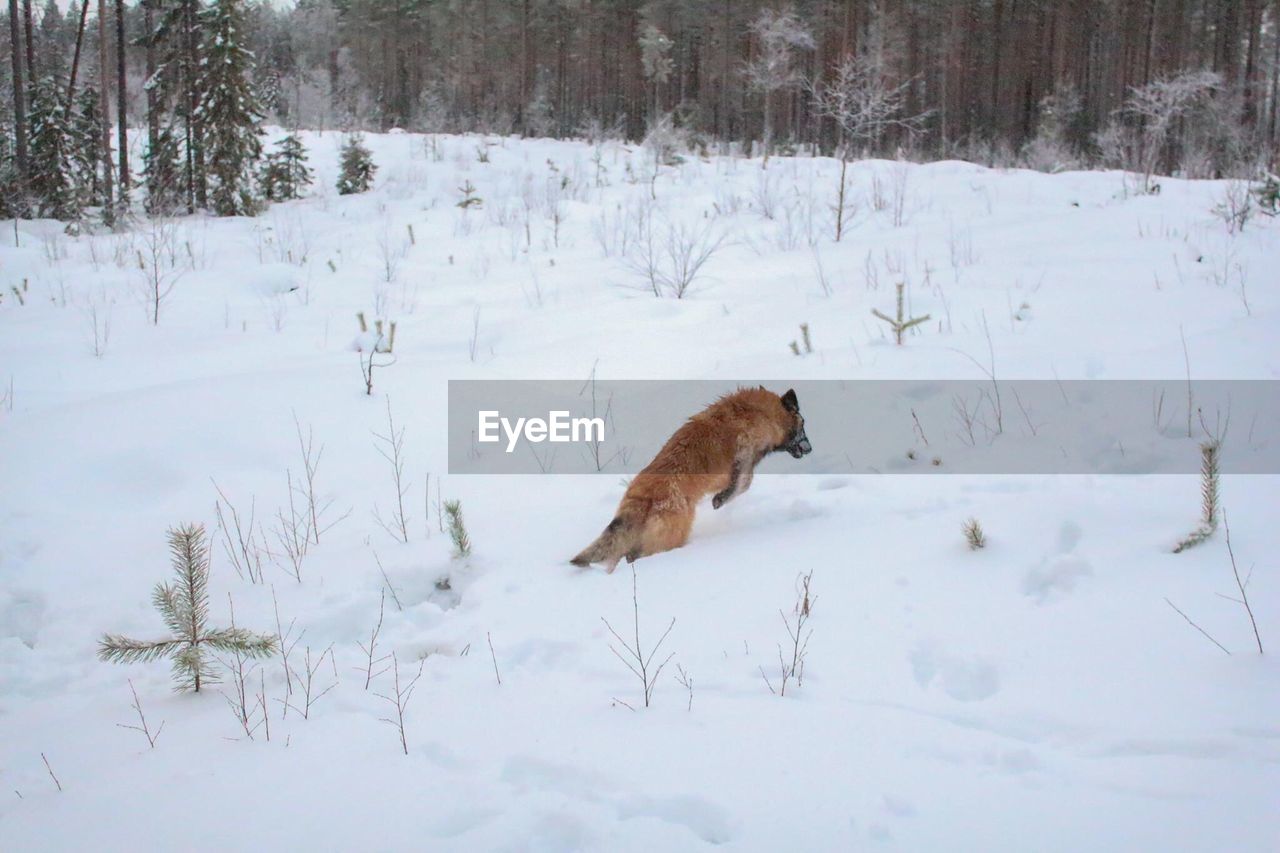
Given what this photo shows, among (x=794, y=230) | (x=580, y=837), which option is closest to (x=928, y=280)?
(x=794, y=230)

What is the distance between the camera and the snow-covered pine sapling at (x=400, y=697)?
89.2 inches

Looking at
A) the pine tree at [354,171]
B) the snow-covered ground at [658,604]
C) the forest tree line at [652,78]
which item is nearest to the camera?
the snow-covered ground at [658,604]

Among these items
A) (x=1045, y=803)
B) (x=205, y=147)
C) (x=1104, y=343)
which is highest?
(x=205, y=147)

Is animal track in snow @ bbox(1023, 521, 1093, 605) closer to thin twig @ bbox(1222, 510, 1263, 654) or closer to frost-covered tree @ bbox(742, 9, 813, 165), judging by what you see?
thin twig @ bbox(1222, 510, 1263, 654)

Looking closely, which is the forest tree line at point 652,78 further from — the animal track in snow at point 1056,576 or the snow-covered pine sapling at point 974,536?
the animal track in snow at point 1056,576

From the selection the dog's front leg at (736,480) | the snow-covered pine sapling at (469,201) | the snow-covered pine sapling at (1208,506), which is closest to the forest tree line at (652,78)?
the snow-covered pine sapling at (469,201)

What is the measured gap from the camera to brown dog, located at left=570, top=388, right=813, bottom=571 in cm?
Answer: 359

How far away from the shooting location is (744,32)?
34.0 metres

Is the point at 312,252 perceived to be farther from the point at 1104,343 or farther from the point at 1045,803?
the point at 1045,803

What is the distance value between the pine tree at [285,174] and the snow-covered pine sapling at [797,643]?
53.1 feet

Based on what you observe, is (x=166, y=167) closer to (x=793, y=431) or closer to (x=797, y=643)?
(x=793, y=431)

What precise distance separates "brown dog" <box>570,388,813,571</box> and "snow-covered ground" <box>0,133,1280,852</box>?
164mm

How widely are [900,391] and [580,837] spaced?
4.24m

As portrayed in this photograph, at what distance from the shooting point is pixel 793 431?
4332 millimetres
